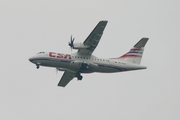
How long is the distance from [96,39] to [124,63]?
4.47 m

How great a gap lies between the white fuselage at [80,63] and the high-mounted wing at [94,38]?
2.23ft

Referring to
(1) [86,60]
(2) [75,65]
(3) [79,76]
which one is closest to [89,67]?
(1) [86,60]

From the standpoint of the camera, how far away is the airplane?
4231 cm

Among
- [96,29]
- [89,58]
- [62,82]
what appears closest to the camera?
[96,29]

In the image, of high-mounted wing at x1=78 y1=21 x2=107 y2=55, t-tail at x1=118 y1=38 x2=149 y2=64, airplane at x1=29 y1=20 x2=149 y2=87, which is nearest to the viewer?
high-mounted wing at x1=78 y1=21 x2=107 y2=55

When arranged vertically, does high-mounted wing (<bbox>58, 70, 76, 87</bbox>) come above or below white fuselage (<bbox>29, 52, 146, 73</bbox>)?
below

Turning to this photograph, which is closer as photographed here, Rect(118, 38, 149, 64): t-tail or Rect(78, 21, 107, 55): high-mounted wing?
Rect(78, 21, 107, 55): high-mounted wing

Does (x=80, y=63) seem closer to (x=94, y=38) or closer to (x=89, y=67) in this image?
(x=89, y=67)

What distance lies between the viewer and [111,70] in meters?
44.0

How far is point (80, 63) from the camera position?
42.8 m

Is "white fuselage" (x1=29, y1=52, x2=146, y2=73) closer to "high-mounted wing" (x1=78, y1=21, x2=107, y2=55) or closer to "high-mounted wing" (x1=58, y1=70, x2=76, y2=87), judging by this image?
"high-mounted wing" (x1=78, y1=21, x2=107, y2=55)

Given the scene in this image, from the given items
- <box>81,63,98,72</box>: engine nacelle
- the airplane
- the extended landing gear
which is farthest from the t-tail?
the extended landing gear

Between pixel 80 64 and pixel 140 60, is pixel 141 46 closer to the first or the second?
pixel 140 60

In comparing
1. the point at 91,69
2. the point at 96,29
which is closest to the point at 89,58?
the point at 91,69
